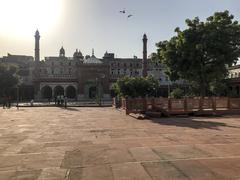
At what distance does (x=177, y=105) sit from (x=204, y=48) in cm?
838

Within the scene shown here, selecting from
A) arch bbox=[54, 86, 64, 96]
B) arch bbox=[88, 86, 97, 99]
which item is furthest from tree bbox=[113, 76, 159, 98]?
arch bbox=[54, 86, 64, 96]

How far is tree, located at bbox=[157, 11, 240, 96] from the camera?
99.1ft

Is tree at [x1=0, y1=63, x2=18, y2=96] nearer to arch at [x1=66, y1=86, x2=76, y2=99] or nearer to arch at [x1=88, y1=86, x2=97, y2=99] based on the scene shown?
arch at [x1=66, y1=86, x2=76, y2=99]

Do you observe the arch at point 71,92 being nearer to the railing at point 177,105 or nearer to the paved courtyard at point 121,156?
the railing at point 177,105

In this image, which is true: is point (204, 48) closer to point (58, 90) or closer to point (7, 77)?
point (7, 77)

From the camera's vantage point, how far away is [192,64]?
30.6 meters

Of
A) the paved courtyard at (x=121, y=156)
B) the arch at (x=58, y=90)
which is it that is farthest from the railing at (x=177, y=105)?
the arch at (x=58, y=90)

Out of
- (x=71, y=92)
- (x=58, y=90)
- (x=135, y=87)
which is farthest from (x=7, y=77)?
(x=135, y=87)

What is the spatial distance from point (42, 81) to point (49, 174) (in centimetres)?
7259

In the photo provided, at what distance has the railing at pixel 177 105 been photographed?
79.0 ft

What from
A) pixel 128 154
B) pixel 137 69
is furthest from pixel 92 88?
pixel 128 154

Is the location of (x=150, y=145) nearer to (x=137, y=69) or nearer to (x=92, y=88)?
(x=92, y=88)

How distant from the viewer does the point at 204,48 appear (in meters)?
30.0

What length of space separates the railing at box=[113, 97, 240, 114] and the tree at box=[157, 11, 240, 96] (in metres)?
5.96
